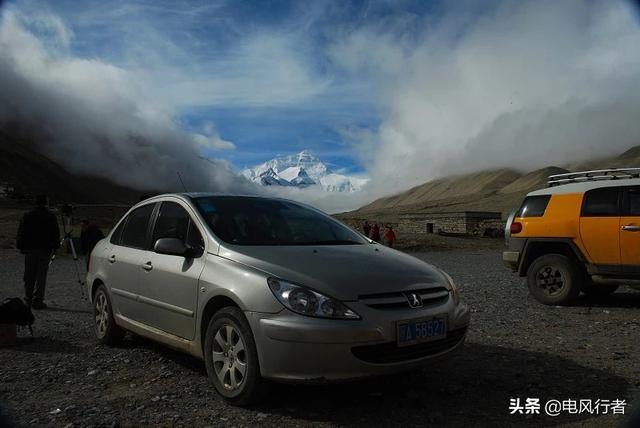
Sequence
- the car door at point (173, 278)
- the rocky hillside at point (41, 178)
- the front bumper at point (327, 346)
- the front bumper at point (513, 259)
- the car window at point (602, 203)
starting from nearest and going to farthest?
the front bumper at point (327, 346) < the car door at point (173, 278) < the car window at point (602, 203) < the front bumper at point (513, 259) < the rocky hillside at point (41, 178)

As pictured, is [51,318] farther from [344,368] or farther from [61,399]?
[344,368]

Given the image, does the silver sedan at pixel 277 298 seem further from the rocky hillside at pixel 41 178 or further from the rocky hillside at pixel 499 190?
the rocky hillside at pixel 499 190

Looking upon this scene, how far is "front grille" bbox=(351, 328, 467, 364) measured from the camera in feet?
12.9

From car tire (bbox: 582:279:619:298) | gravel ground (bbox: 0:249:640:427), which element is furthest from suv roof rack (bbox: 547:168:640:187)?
gravel ground (bbox: 0:249:640:427)

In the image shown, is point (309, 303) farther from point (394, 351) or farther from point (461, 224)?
point (461, 224)

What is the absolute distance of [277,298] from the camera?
13.1 ft

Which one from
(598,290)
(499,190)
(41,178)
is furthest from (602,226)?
(499,190)

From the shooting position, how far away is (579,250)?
29.7 ft

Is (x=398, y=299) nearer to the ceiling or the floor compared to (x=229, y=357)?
nearer to the ceiling

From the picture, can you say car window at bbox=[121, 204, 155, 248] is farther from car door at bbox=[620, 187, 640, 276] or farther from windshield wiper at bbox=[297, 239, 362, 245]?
car door at bbox=[620, 187, 640, 276]

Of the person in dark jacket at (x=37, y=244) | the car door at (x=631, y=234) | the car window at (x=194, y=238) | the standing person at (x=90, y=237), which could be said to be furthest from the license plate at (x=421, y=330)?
the standing person at (x=90, y=237)

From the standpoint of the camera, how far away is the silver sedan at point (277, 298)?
392 cm

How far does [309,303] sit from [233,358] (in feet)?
2.82

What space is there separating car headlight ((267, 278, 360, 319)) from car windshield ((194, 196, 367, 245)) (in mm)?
964
